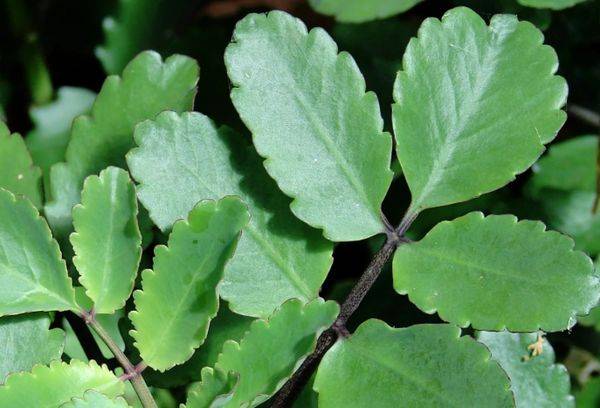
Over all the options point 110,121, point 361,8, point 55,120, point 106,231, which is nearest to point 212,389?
point 106,231

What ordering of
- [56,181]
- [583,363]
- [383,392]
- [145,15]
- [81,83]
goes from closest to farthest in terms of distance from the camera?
[383,392] → [56,181] → [583,363] → [145,15] → [81,83]

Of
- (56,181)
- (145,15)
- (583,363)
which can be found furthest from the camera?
(145,15)

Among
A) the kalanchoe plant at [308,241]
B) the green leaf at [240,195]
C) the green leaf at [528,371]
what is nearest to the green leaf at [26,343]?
the kalanchoe plant at [308,241]

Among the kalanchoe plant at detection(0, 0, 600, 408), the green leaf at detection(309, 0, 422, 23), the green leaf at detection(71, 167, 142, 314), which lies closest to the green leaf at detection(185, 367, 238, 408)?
the kalanchoe plant at detection(0, 0, 600, 408)

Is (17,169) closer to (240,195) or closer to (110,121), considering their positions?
(110,121)

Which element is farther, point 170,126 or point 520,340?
point 520,340

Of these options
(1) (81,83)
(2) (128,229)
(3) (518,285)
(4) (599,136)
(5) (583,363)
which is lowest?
(5) (583,363)

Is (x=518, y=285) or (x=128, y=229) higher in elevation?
(x=128, y=229)

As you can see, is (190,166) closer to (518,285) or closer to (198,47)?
(518,285)

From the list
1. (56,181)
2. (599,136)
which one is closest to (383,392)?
(56,181)
